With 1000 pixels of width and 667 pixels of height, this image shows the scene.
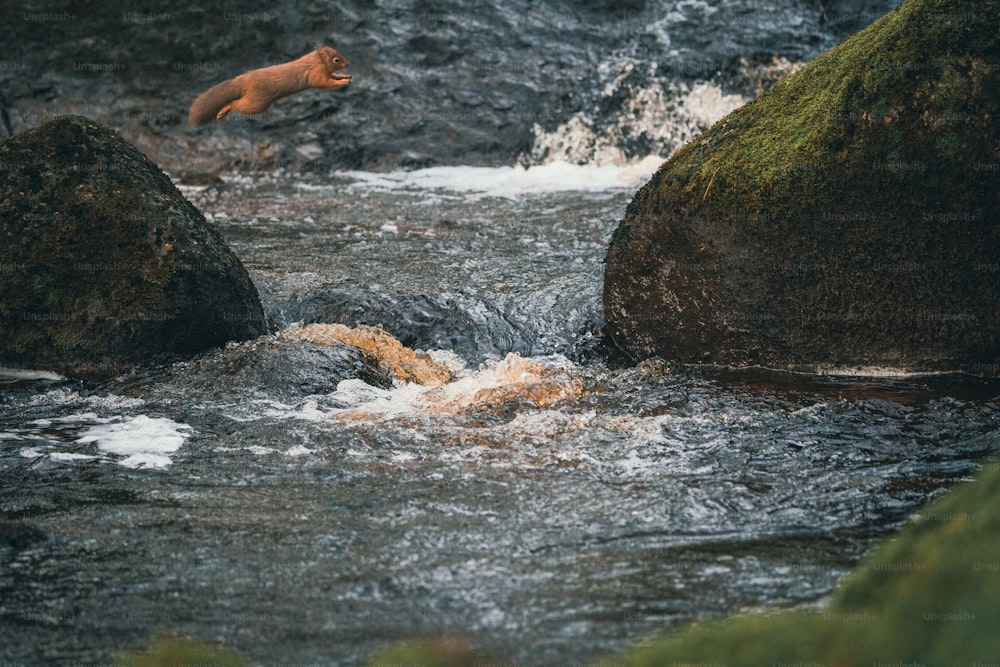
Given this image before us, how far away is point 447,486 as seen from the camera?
5.02 metres

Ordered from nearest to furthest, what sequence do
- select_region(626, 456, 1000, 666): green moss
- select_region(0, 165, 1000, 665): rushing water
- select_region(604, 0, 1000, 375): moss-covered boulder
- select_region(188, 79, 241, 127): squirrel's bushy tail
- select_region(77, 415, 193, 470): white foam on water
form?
1. select_region(626, 456, 1000, 666): green moss
2. select_region(0, 165, 1000, 665): rushing water
3. select_region(77, 415, 193, 470): white foam on water
4. select_region(604, 0, 1000, 375): moss-covered boulder
5. select_region(188, 79, 241, 127): squirrel's bushy tail

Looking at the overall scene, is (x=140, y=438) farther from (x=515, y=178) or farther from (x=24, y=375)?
(x=515, y=178)

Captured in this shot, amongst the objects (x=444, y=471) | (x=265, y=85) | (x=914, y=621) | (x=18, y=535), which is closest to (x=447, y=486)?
(x=444, y=471)

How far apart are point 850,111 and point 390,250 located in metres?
4.34

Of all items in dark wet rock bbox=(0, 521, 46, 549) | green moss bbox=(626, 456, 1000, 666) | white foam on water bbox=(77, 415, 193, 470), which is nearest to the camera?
green moss bbox=(626, 456, 1000, 666)

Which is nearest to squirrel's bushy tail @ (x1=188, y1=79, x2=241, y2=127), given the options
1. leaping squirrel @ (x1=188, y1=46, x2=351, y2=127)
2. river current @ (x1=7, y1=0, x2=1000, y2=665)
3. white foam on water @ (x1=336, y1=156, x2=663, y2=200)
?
leaping squirrel @ (x1=188, y1=46, x2=351, y2=127)

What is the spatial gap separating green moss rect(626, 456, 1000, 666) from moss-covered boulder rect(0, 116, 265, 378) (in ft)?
19.3

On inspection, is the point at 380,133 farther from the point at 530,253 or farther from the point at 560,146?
the point at 530,253

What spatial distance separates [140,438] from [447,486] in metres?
1.71

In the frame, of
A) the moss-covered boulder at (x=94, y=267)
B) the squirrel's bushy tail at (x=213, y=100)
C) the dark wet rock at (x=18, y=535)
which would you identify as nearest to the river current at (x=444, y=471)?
the dark wet rock at (x=18, y=535)

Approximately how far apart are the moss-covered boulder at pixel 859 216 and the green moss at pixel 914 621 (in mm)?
4870

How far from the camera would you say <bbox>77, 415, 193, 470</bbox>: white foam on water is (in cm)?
545

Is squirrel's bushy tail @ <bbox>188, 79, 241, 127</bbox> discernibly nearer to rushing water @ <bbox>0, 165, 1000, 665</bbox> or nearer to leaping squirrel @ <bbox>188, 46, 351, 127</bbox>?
leaping squirrel @ <bbox>188, 46, 351, 127</bbox>

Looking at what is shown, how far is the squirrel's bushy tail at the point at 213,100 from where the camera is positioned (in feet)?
27.7
